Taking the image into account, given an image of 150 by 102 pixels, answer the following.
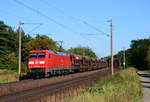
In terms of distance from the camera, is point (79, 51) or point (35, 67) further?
point (79, 51)

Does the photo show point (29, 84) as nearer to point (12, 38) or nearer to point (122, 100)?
point (122, 100)

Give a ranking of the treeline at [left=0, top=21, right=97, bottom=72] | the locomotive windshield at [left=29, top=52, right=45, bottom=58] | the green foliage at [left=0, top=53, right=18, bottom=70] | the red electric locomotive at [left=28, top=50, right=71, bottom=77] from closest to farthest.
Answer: the red electric locomotive at [left=28, top=50, right=71, bottom=77]
the locomotive windshield at [left=29, top=52, right=45, bottom=58]
the green foliage at [left=0, top=53, right=18, bottom=70]
the treeline at [left=0, top=21, right=97, bottom=72]

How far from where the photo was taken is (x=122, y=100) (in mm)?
13836

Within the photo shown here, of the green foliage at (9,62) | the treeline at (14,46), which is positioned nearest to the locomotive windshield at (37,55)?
the treeline at (14,46)

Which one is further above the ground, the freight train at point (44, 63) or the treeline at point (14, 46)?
the treeline at point (14, 46)

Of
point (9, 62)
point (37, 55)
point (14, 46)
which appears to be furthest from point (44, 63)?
point (14, 46)

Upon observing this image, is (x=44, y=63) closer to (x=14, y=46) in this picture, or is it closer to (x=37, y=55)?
(x=37, y=55)

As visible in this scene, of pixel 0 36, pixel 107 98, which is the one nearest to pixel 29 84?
pixel 107 98

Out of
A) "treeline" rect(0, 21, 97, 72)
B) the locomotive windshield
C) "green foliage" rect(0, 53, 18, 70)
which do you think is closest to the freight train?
the locomotive windshield

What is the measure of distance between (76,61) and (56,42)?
382 inches

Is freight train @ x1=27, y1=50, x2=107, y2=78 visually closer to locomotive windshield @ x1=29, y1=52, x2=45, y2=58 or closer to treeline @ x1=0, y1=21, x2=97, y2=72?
locomotive windshield @ x1=29, y1=52, x2=45, y2=58

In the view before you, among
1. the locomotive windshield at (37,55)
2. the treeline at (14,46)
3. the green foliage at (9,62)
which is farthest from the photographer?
the treeline at (14,46)

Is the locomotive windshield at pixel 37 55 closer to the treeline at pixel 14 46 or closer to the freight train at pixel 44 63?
the freight train at pixel 44 63

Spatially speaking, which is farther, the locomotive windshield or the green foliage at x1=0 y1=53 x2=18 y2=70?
the green foliage at x1=0 y1=53 x2=18 y2=70
